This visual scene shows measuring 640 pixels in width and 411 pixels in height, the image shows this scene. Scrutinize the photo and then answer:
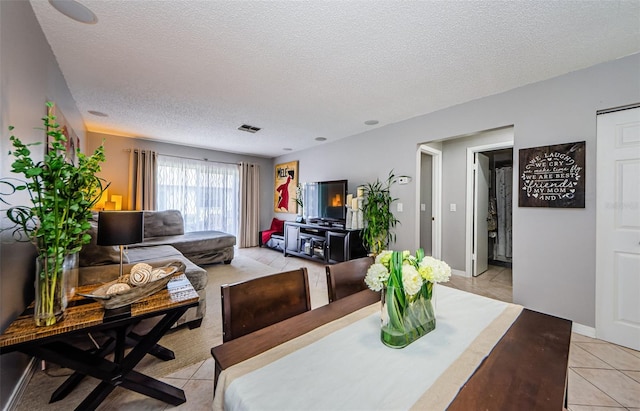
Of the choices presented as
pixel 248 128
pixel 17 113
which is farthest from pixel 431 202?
pixel 17 113

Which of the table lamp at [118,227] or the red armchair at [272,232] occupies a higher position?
the table lamp at [118,227]

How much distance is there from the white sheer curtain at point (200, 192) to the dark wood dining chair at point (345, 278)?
5233mm

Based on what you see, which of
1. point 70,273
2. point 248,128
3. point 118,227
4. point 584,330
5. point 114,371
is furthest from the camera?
point 248,128

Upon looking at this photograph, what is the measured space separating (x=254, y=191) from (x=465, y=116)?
4997 millimetres

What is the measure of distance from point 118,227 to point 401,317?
1774mm

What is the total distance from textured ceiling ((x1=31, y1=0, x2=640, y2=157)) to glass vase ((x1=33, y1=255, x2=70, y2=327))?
1.65 m

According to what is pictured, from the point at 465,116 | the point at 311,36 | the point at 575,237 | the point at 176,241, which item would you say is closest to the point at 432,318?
the point at 311,36

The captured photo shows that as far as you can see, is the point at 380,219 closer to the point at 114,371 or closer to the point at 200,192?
the point at 114,371

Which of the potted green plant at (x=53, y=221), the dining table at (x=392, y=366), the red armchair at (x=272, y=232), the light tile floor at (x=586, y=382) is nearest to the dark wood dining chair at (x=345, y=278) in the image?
the dining table at (x=392, y=366)

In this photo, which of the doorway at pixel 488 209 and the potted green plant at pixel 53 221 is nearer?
the potted green plant at pixel 53 221

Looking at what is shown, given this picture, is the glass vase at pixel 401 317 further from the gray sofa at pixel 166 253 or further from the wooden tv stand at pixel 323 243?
the wooden tv stand at pixel 323 243

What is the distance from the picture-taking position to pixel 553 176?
2.42 m

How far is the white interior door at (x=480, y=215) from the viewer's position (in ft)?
13.0

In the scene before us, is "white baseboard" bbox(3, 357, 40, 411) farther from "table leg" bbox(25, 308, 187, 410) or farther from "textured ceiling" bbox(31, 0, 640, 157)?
"textured ceiling" bbox(31, 0, 640, 157)
